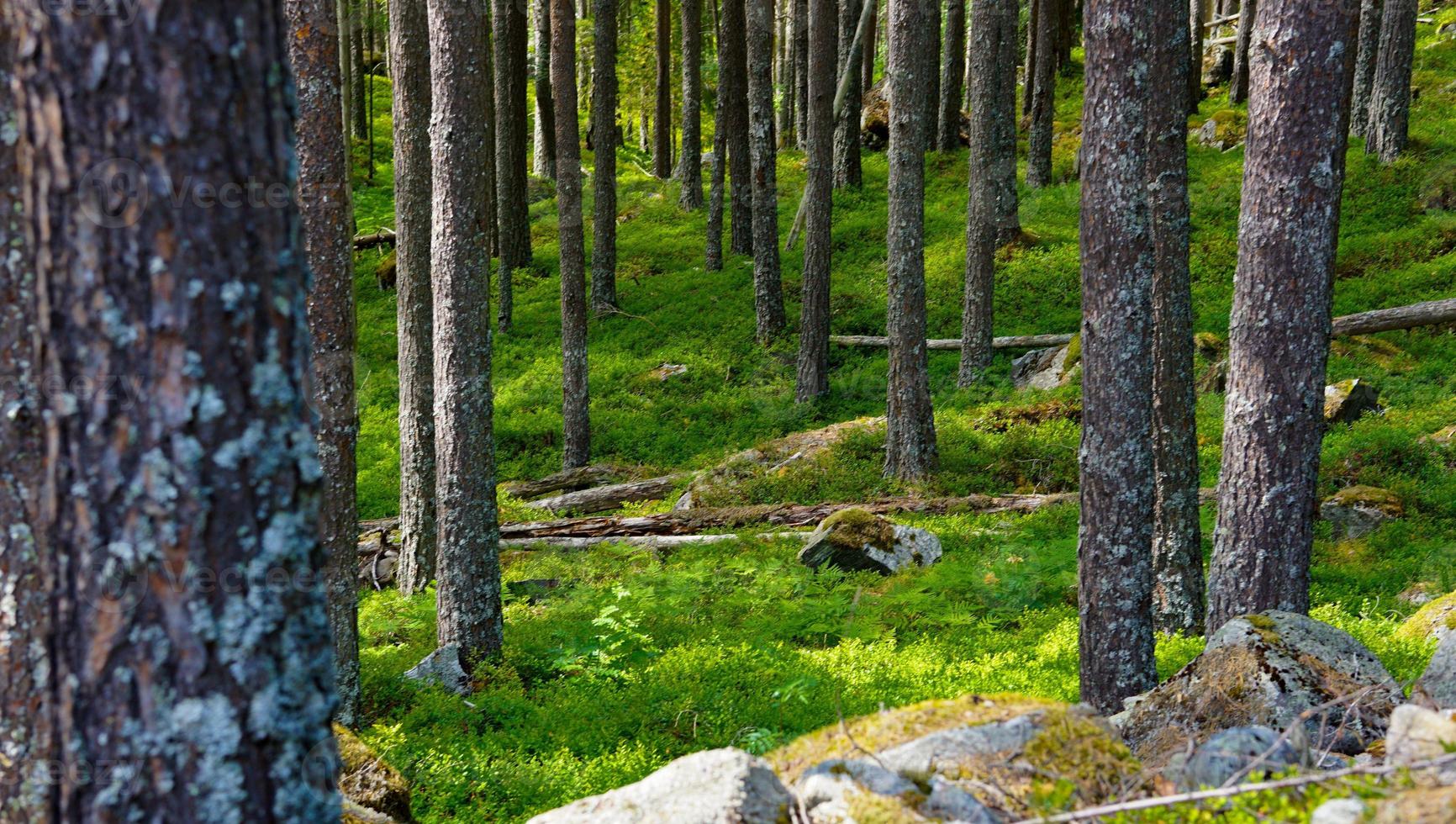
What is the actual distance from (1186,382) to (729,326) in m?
12.8

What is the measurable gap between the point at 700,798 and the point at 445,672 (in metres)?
5.37

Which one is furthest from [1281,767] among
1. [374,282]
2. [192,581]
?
[374,282]

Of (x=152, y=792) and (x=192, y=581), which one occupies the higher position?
(x=192, y=581)

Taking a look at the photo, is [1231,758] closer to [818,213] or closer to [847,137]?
[818,213]

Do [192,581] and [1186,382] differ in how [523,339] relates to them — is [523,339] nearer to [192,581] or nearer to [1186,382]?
[1186,382]

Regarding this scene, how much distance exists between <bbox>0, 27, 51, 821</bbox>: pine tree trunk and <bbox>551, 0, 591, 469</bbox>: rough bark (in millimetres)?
13207

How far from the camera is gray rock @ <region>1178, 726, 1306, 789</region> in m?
2.95

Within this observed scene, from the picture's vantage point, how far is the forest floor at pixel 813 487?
6.84m

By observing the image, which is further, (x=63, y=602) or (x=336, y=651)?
(x=336, y=651)

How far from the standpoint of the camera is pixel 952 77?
26.2 meters

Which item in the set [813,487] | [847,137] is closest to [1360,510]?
[813,487]

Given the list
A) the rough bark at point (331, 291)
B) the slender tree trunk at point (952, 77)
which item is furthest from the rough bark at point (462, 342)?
the slender tree trunk at point (952, 77)

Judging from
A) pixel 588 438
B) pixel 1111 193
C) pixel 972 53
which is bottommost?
pixel 588 438

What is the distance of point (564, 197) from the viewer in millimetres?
16016
